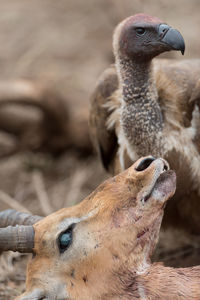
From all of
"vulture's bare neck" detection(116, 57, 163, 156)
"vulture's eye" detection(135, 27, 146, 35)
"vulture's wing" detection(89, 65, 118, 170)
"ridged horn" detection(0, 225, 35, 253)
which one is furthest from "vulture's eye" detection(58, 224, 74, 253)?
"vulture's wing" detection(89, 65, 118, 170)

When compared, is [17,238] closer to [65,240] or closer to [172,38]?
[65,240]

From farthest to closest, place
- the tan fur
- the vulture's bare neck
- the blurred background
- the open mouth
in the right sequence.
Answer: the blurred background → the vulture's bare neck → the open mouth → the tan fur

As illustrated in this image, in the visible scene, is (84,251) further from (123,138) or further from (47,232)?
(123,138)

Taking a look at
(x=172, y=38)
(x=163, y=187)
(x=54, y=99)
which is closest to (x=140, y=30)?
(x=172, y=38)

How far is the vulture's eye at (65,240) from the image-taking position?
3121 millimetres

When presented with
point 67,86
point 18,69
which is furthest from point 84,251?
point 18,69

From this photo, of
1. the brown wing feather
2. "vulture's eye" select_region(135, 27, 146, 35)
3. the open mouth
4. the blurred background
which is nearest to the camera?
the open mouth

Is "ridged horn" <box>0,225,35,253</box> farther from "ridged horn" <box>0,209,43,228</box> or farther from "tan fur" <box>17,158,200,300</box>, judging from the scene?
"ridged horn" <box>0,209,43,228</box>

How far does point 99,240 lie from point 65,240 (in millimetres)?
180

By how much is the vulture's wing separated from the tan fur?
1.41 m

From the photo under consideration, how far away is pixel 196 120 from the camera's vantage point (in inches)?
162

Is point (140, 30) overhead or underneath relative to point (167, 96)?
overhead

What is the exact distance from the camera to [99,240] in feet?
10.1

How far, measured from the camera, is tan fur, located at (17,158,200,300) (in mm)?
3031
